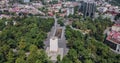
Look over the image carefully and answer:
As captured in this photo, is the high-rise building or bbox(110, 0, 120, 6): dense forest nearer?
the high-rise building

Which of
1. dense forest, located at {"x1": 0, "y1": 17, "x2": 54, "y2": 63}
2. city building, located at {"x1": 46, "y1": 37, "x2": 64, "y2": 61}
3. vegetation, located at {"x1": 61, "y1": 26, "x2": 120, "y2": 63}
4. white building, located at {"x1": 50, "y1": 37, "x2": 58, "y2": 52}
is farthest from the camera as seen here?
white building, located at {"x1": 50, "y1": 37, "x2": 58, "y2": 52}

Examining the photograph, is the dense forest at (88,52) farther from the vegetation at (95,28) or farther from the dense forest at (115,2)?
the dense forest at (115,2)

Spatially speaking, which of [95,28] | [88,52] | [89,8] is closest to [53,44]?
[88,52]

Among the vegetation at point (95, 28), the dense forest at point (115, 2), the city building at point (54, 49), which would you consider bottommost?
the dense forest at point (115, 2)

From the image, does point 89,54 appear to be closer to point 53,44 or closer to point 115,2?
point 53,44

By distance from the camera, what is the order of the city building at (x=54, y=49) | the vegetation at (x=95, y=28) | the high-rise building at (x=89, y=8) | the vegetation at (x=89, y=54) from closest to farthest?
the vegetation at (x=89, y=54) → the city building at (x=54, y=49) → the vegetation at (x=95, y=28) → the high-rise building at (x=89, y=8)

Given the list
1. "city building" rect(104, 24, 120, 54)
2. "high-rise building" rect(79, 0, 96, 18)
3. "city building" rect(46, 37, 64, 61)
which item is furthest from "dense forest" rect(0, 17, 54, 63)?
"high-rise building" rect(79, 0, 96, 18)

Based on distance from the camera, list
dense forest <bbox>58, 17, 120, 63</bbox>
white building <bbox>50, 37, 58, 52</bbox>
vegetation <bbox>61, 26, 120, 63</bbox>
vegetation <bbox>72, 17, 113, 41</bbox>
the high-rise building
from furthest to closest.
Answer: the high-rise building, vegetation <bbox>72, 17, 113, 41</bbox>, white building <bbox>50, 37, 58, 52</bbox>, dense forest <bbox>58, 17, 120, 63</bbox>, vegetation <bbox>61, 26, 120, 63</bbox>

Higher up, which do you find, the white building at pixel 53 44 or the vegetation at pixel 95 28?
the white building at pixel 53 44

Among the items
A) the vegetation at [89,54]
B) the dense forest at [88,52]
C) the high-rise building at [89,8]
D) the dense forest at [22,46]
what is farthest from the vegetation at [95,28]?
the high-rise building at [89,8]

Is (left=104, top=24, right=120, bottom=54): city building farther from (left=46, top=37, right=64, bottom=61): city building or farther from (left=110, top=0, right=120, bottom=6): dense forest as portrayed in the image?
(left=110, top=0, right=120, bottom=6): dense forest

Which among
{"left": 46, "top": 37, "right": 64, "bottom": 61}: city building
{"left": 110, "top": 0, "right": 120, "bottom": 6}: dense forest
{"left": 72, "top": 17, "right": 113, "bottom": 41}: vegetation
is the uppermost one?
{"left": 46, "top": 37, "right": 64, "bottom": 61}: city building
